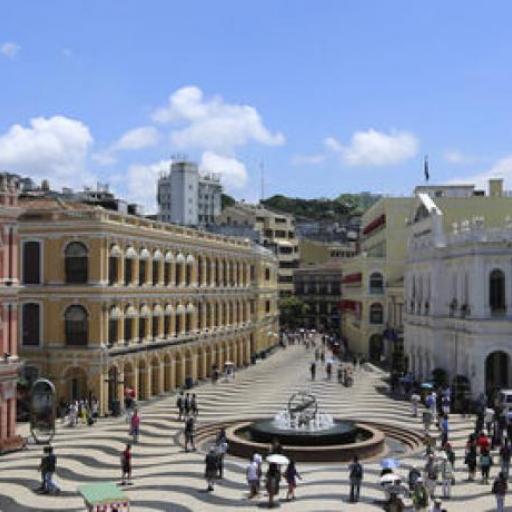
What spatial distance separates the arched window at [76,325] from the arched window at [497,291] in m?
22.8

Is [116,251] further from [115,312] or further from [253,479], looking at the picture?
[253,479]

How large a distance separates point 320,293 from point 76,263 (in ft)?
310

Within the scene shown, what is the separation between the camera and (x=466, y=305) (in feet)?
162

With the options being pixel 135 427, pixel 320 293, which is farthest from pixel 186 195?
pixel 135 427

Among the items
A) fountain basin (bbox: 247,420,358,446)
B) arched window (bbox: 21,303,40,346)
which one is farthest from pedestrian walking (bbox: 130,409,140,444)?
arched window (bbox: 21,303,40,346)

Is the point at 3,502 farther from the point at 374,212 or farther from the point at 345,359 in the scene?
the point at 374,212

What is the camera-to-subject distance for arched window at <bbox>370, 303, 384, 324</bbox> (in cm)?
8400

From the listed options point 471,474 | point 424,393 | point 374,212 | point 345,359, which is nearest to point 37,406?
point 471,474

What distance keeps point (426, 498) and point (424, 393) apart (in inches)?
1020

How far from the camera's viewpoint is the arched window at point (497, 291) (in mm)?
47781

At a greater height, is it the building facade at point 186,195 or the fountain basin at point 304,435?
the building facade at point 186,195

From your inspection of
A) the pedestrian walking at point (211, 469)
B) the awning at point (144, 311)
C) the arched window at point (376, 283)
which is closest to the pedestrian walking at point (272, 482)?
the pedestrian walking at point (211, 469)

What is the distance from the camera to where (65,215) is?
46281 millimetres

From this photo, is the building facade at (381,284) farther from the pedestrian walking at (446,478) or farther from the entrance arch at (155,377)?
the pedestrian walking at (446,478)
